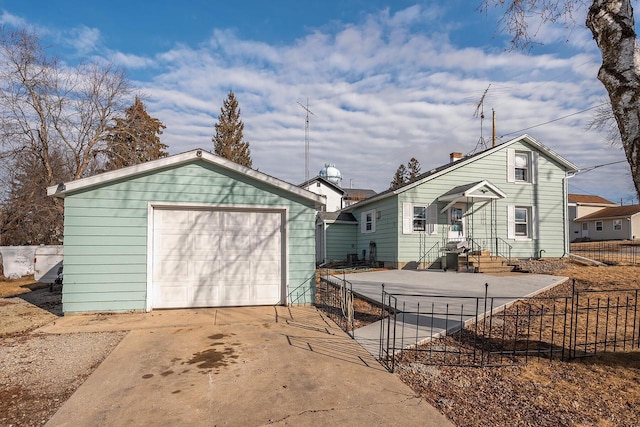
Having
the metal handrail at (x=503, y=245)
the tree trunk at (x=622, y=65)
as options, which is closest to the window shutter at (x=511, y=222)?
the metal handrail at (x=503, y=245)

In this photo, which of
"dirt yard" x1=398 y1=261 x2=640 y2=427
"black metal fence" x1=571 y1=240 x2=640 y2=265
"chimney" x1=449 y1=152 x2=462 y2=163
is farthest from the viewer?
"chimney" x1=449 y1=152 x2=462 y2=163

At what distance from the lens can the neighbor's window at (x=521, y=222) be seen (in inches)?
655

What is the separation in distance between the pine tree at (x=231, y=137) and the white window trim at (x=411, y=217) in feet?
76.4

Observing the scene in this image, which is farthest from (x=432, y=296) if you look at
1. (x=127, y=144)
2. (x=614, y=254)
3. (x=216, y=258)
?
(x=127, y=144)

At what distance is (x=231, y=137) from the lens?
36.0 m

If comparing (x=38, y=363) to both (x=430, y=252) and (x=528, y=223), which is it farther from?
(x=528, y=223)

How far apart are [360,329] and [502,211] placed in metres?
12.6

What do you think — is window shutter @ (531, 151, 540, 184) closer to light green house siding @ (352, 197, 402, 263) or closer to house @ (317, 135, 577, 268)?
house @ (317, 135, 577, 268)

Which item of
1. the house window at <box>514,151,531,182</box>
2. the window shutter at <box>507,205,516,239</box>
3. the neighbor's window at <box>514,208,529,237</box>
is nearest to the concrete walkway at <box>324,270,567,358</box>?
the window shutter at <box>507,205,516,239</box>

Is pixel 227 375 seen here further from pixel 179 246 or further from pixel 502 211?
pixel 502 211

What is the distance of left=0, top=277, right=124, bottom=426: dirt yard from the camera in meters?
3.61

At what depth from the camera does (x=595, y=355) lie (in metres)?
4.96

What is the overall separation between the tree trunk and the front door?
1202 cm

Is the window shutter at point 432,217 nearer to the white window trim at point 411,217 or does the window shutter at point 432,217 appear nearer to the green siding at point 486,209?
the white window trim at point 411,217
